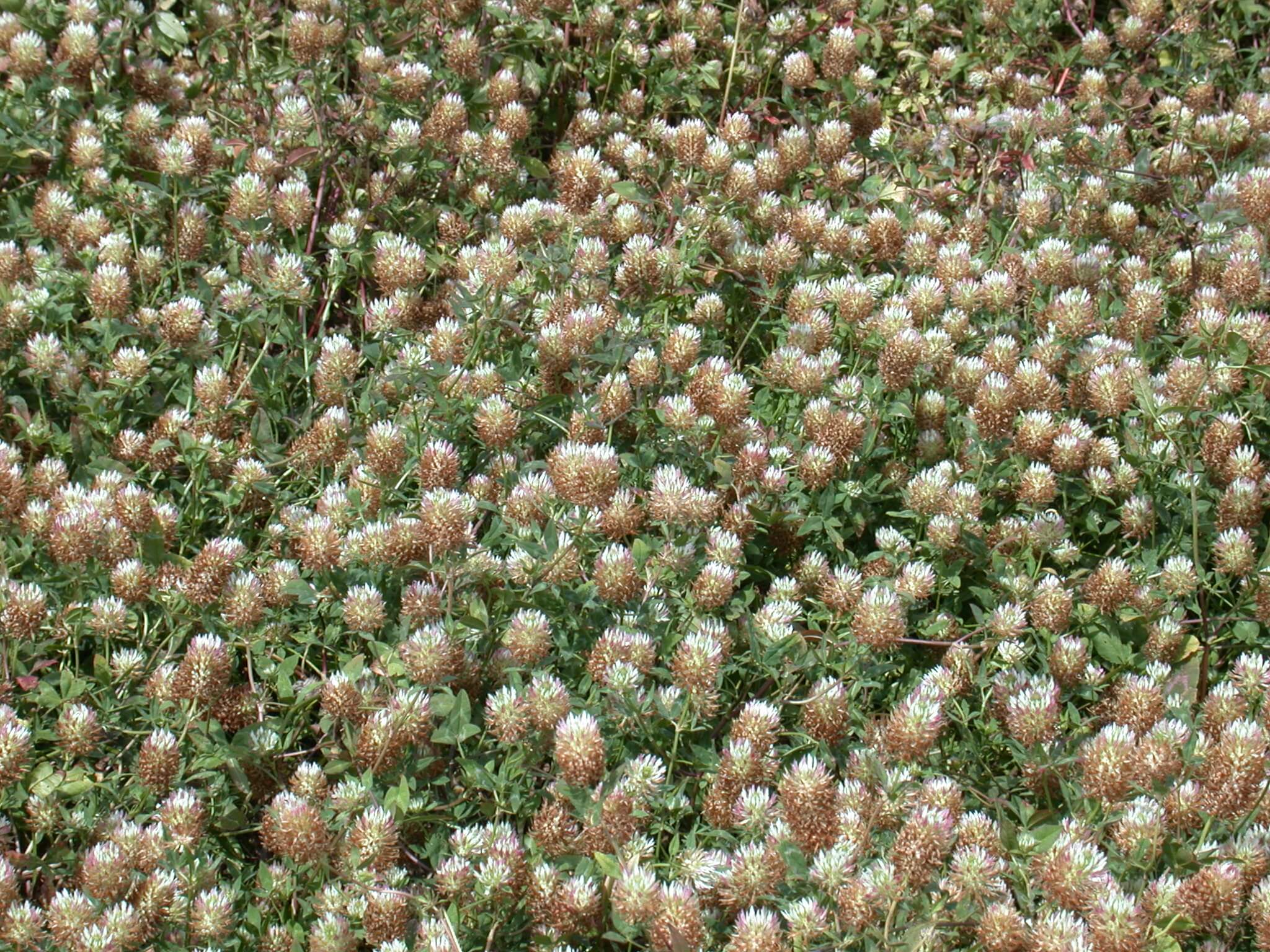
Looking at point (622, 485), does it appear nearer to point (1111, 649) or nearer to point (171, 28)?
point (1111, 649)

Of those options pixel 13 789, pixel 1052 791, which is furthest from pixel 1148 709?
pixel 13 789

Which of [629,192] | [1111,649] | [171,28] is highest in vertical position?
[171,28]

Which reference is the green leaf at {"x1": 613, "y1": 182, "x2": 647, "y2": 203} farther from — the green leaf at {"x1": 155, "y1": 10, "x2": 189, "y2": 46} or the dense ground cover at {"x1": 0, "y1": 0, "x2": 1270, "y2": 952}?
the green leaf at {"x1": 155, "y1": 10, "x2": 189, "y2": 46}

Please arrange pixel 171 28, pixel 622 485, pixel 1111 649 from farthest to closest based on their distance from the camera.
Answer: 1. pixel 171 28
2. pixel 622 485
3. pixel 1111 649

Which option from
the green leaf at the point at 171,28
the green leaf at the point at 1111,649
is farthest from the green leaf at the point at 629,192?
the green leaf at the point at 1111,649

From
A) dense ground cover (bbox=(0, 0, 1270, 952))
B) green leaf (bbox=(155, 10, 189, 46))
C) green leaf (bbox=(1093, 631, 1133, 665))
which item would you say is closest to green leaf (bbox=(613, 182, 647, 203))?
dense ground cover (bbox=(0, 0, 1270, 952))

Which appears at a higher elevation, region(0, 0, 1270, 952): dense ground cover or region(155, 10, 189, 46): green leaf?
region(155, 10, 189, 46): green leaf

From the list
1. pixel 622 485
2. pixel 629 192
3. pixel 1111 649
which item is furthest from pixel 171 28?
pixel 1111 649

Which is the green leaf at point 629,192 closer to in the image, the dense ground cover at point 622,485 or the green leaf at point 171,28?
the dense ground cover at point 622,485
